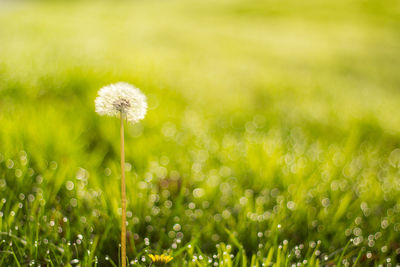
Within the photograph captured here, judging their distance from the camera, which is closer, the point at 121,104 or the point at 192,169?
the point at 121,104

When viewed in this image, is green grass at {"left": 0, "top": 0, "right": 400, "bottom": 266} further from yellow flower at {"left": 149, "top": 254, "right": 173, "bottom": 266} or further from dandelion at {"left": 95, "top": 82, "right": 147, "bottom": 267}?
dandelion at {"left": 95, "top": 82, "right": 147, "bottom": 267}

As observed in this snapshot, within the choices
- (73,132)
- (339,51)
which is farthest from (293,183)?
(339,51)

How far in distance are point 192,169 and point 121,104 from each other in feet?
3.53

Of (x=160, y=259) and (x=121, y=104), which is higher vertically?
(x=121, y=104)

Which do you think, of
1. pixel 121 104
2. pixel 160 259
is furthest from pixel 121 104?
pixel 160 259

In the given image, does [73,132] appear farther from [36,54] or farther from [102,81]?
[36,54]

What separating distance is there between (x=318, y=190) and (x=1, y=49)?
440 cm

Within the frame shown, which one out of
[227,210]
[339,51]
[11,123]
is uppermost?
[339,51]

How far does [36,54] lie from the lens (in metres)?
4.28

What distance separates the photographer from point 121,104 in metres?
1.24

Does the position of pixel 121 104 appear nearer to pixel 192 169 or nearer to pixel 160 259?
pixel 160 259

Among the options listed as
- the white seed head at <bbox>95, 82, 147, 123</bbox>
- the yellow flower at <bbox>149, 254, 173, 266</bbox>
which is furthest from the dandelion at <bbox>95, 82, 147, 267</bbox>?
the yellow flower at <bbox>149, 254, 173, 266</bbox>

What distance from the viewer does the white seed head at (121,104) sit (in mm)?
1239

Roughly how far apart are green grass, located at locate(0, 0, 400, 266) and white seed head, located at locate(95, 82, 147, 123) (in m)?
0.57
